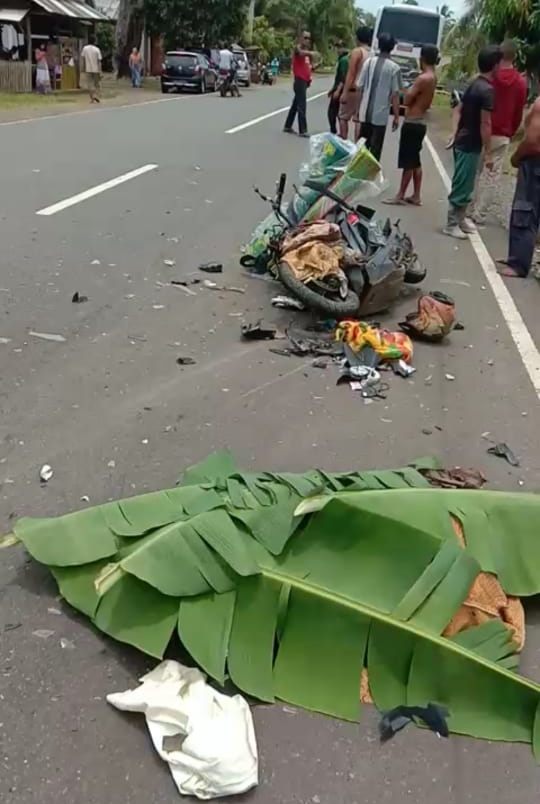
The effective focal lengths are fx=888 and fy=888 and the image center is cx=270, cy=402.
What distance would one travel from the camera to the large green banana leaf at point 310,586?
9.78 ft

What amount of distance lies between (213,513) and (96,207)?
771cm

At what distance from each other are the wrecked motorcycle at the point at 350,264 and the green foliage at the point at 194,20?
1568 inches

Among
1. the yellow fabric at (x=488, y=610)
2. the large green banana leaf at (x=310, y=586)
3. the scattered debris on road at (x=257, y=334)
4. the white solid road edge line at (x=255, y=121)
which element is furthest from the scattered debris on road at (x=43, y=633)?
the white solid road edge line at (x=255, y=121)

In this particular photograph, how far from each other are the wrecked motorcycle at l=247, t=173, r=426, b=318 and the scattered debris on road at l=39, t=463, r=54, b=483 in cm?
303

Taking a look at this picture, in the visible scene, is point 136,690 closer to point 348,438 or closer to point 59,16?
point 348,438

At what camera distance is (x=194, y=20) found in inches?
1761

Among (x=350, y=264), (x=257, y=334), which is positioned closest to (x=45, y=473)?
(x=257, y=334)

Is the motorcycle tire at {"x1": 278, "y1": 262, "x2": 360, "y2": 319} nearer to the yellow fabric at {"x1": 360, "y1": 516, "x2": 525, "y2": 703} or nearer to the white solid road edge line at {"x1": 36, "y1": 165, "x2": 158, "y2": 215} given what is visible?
the yellow fabric at {"x1": 360, "y1": 516, "x2": 525, "y2": 703}

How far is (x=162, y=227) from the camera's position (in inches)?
383

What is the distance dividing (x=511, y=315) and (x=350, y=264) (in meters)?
1.55

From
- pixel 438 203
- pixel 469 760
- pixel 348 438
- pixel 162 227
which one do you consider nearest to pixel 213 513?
pixel 469 760

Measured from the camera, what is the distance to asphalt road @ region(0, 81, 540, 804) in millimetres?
2713

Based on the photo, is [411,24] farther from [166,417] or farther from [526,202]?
[166,417]

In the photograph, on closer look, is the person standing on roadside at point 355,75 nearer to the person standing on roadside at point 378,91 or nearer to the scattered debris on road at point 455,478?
the person standing on roadside at point 378,91
